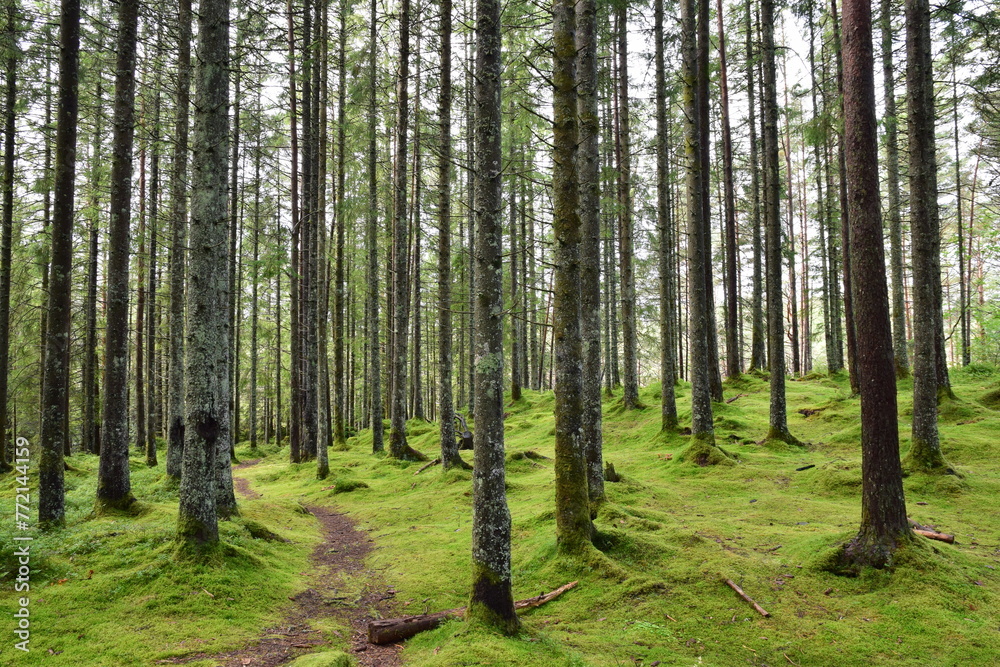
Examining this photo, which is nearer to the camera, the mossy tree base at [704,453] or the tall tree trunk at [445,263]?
the mossy tree base at [704,453]

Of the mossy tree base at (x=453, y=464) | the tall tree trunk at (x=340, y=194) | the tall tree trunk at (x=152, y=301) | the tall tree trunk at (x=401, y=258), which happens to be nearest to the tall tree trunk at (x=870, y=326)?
the mossy tree base at (x=453, y=464)

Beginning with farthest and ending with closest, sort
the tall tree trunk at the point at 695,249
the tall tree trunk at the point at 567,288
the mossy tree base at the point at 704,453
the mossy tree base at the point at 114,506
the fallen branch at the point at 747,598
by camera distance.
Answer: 1. the tall tree trunk at the point at 695,249
2. the mossy tree base at the point at 704,453
3. the mossy tree base at the point at 114,506
4. the tall tree trunk at the point at 567,288
5. the fallen branch at the point at 747,598

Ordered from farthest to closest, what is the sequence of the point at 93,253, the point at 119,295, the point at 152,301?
the point at 152,301 < the point at 93,253 < the point at 119,295

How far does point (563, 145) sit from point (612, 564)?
16.7ft

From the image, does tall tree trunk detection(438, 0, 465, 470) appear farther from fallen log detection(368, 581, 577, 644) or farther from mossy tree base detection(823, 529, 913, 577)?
mossy tree base detection(823, 529, 913, 577)

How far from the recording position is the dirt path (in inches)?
183

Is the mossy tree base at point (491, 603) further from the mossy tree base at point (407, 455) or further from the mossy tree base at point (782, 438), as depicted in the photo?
the mossy tree base at point (407, 455)

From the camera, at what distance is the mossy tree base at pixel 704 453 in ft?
37.3

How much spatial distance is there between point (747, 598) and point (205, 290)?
7.23m

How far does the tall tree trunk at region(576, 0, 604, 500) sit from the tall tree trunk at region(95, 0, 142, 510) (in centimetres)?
730

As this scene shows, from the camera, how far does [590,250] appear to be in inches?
322

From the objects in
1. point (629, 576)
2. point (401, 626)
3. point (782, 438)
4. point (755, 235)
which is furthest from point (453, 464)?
point (755, 235)

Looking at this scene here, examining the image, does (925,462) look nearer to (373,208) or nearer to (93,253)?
(373,208)

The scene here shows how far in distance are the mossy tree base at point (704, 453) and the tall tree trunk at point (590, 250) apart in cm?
447
